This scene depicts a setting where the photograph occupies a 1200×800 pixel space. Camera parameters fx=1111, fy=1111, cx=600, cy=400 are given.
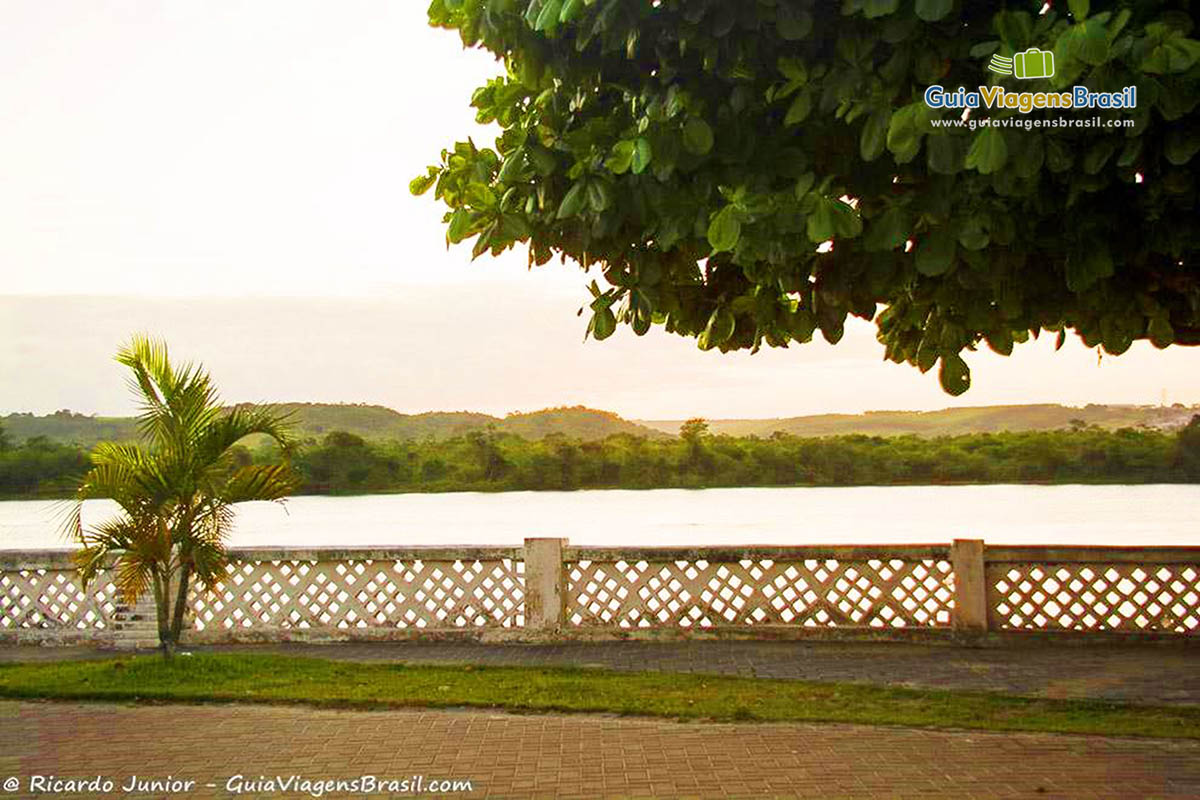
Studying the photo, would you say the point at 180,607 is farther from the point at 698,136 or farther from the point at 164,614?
the point at 698,136

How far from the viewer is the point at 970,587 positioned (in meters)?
10.6

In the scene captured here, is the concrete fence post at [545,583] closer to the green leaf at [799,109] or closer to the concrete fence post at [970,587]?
the concrete fence post at [970,587]

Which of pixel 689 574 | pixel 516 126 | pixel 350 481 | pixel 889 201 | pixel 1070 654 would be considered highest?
pixel 516 126

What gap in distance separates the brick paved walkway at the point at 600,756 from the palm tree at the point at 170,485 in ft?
6.78

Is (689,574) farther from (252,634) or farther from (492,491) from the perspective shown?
(492,491)

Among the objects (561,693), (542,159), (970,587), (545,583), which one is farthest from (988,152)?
(545,583)

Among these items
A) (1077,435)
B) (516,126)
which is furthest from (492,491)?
(516,126)

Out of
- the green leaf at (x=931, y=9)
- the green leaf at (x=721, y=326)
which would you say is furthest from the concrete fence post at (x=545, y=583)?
the green leaf at (x=931, y=9)

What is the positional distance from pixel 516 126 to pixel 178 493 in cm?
620

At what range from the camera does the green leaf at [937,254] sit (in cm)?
435

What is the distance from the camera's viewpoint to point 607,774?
6.30 m

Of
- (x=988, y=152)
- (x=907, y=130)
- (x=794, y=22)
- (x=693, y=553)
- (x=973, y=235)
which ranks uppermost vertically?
(x=794, y=22)

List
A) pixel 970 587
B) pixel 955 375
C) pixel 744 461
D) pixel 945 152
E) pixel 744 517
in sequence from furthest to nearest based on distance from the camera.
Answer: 1. pixel 744 461
2. pixel 744 517
3. pixel 970 587
4. pixel 955 375
5. pixel 945 152

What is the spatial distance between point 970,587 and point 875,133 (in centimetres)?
749
